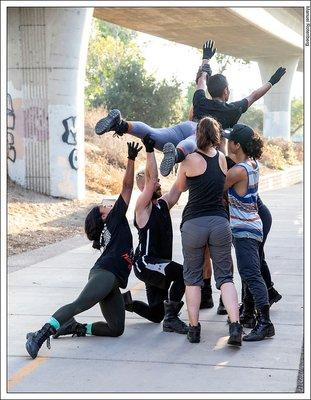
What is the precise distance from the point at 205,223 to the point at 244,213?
1.43 feet

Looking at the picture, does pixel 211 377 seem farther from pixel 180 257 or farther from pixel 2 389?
pixel 180 257

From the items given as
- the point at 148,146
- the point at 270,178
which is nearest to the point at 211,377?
the point at 148,146

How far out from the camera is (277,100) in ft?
164

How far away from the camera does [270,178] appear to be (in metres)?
27.8

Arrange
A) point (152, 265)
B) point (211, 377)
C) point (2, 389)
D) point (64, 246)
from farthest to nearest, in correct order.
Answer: point (64, 246), point (152, 265), point (211, 377), point (2, 389)

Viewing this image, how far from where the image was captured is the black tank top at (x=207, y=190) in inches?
254

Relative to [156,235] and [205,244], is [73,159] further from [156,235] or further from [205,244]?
[205,244]

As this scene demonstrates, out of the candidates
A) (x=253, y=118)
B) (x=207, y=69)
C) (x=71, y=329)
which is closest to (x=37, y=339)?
(x=71, y=329)

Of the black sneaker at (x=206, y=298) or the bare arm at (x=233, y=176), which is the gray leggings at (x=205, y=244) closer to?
the bare arm at (x=233, y=176)

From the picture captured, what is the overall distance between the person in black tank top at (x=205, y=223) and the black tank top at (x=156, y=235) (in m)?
0.48

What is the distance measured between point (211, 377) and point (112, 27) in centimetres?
6214

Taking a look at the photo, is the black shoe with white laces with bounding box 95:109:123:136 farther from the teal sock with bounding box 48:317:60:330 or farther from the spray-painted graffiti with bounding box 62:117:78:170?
the spray-painted graffiti with bounding box 62:117:78:170

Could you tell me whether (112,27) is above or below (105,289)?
above

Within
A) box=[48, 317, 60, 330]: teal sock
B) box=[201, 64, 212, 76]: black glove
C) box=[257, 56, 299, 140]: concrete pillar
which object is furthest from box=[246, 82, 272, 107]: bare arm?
box=[257, 56, 299, 140]: concrete pillar
